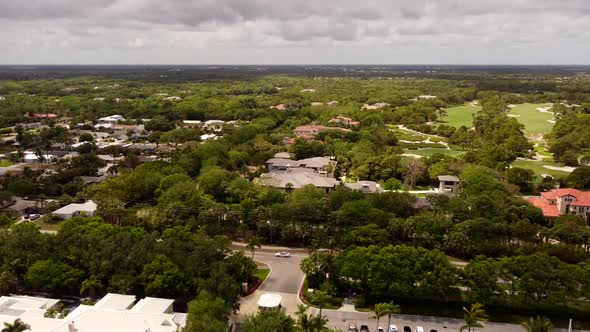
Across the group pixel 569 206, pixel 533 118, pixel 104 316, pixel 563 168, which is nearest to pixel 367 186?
pixel 569 206

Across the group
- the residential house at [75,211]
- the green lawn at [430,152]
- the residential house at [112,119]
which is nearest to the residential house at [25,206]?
the residential house at [75,211]

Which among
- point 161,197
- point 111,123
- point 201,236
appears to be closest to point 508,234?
point 201,236

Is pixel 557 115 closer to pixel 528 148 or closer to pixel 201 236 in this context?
pixel 528 148

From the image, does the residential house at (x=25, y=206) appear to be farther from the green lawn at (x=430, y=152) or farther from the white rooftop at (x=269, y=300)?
the green lawn at (x=430, y=152)

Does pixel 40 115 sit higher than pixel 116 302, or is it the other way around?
pixel 40 115

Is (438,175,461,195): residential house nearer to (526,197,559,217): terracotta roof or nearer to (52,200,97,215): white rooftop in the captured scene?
(526,197,559,217): terracotta roof

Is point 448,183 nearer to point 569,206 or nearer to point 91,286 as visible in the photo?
point 569,206
